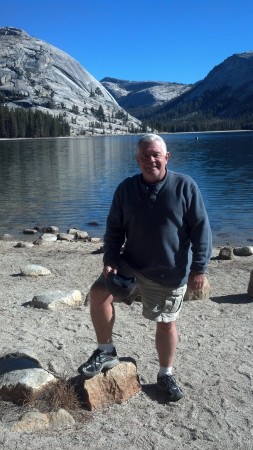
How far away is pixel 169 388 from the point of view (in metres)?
5.80

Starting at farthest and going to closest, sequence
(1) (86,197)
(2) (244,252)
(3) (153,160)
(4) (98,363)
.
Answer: (1) (86,197), (2) (244,252), (4) (98,363), (3) (153,160)

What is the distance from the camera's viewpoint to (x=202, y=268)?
5.36m

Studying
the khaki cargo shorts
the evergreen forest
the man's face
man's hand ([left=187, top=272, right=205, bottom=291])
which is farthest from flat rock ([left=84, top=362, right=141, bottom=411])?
the evergreen forest

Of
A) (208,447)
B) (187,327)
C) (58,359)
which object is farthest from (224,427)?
(187,327)

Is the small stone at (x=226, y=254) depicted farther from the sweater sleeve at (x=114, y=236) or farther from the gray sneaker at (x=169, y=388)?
the sweater sleeve at (x=114, y=236)

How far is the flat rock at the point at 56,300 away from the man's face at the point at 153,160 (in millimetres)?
4717

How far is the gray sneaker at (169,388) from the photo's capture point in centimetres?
576

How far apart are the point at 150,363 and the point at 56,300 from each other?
3074 mm

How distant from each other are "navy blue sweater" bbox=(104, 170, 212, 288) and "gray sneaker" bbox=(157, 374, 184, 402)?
1234 millimetres

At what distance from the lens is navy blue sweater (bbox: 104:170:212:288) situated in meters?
5.22

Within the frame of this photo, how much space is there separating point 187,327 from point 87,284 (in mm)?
4054

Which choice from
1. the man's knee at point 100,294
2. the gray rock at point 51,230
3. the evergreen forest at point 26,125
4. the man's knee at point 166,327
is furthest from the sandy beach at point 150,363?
the evergreen forest at point 26,125

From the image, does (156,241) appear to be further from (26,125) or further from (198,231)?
(26,125)

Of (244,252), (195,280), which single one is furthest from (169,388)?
(244,252)
